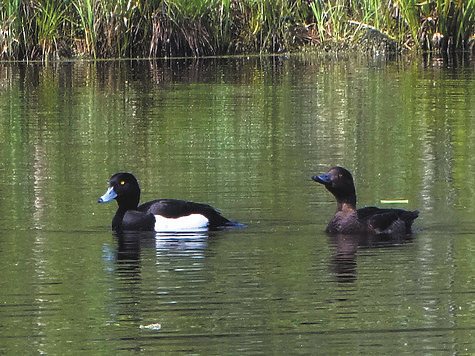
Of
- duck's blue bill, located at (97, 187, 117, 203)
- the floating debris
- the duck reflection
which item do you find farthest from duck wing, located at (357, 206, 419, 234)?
the floating debris

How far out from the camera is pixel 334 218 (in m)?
9.90

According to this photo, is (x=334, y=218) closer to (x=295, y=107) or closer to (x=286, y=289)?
(x=286, y=289)

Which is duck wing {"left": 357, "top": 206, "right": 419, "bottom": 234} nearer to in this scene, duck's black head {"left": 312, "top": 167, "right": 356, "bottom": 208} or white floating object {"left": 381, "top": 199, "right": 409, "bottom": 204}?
duck's black head {"left": 312, "top": 167, "right": 356, "bottom": 208}

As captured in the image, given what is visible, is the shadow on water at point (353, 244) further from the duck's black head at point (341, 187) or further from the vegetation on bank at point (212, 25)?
the vegetation on bank at point (212, 25)

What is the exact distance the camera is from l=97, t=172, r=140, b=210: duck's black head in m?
10.6

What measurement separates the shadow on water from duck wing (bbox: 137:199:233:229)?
95 centimetres

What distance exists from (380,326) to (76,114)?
11.3 metres

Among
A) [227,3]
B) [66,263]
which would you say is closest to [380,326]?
[66,263]

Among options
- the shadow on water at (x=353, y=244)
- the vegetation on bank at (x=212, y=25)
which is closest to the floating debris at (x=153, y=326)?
the shadow on water at (x=353, y=244)

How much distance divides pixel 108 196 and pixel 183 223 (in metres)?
0.74

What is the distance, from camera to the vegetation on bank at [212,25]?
82.5 ft

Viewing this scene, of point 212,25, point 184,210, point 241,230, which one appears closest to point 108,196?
point 184,210

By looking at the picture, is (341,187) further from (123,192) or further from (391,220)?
(123,192)

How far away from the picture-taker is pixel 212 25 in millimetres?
26109
